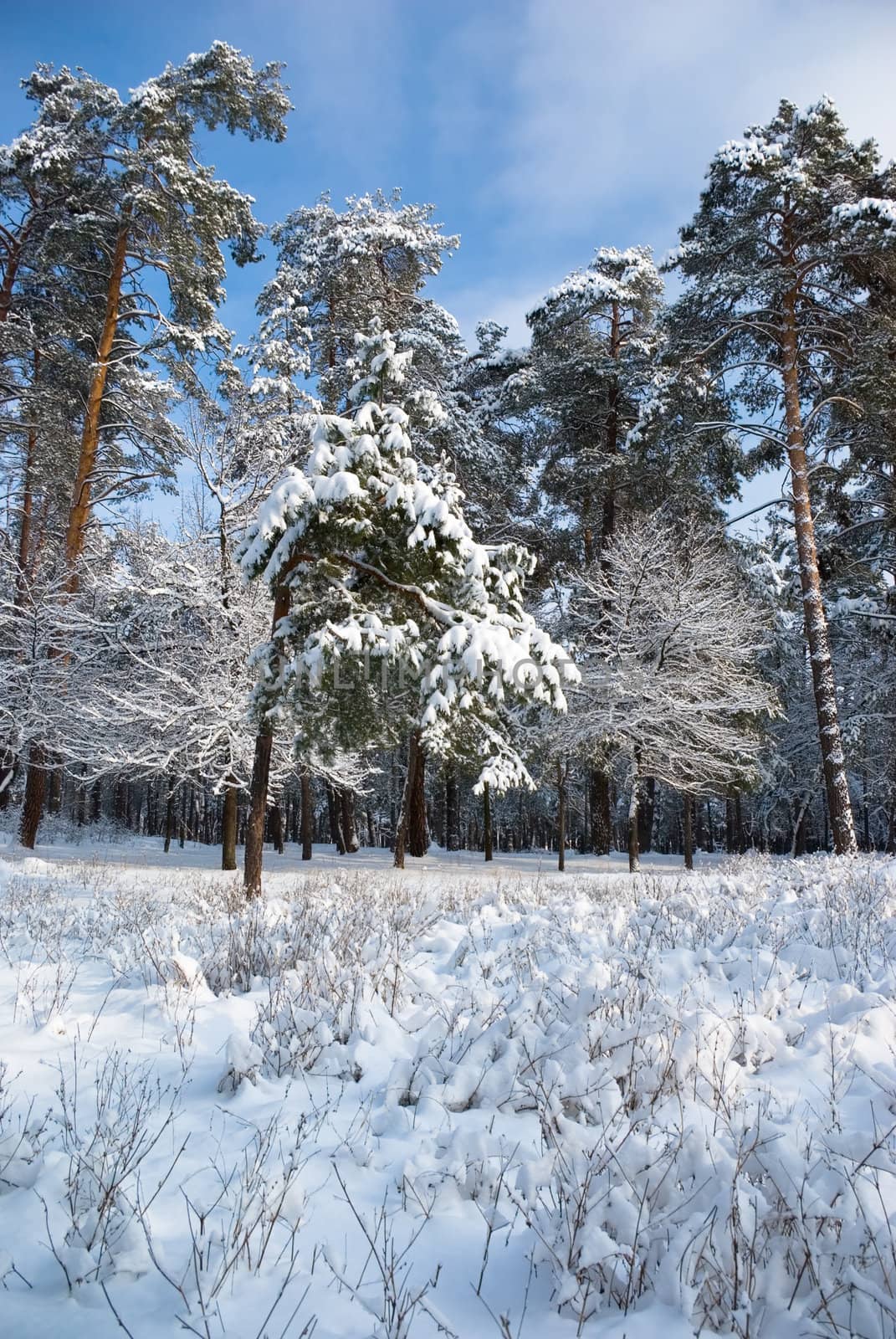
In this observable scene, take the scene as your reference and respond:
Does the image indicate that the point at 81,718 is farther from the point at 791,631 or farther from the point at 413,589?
the point at 791,631

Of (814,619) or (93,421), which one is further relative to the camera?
(93,421)

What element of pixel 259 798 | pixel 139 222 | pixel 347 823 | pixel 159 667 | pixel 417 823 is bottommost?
pixel 347 823

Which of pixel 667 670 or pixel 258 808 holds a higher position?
pixel 667 670

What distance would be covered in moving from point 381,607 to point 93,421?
9829mm

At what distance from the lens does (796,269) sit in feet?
42.6

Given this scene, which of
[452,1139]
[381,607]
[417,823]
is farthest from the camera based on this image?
[417,823]

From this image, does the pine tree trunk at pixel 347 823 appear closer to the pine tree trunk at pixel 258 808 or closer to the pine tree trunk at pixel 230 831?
the pine tree trunk at pixel 230 831

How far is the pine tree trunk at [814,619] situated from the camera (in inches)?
487

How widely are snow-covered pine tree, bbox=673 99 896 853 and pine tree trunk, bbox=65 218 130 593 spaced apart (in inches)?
481

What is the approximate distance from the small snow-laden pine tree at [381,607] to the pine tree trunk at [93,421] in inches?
310

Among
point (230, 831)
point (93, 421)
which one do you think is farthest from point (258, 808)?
point (93, 421)

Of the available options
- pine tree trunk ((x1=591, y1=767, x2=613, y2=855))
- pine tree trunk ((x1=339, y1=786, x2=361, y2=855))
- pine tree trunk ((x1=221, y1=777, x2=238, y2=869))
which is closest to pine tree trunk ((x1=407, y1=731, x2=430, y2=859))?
pine tree trunk ((x1=339, y1=786, x2=361, y2=855))

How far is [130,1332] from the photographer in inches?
59.8

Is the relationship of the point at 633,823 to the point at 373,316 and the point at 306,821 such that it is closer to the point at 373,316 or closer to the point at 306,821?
the point at 306,821
